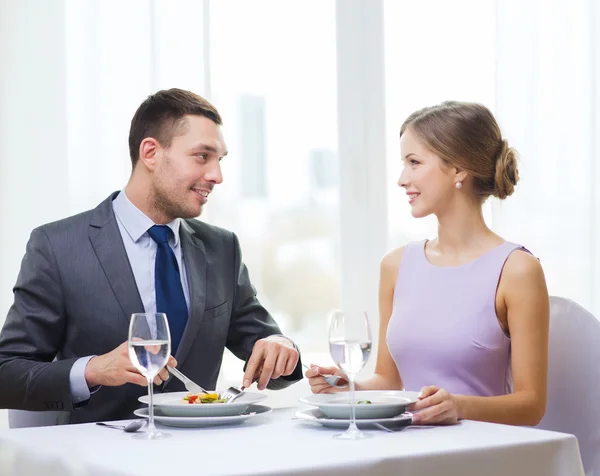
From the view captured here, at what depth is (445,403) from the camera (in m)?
1.60

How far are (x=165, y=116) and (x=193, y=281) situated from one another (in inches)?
18.3

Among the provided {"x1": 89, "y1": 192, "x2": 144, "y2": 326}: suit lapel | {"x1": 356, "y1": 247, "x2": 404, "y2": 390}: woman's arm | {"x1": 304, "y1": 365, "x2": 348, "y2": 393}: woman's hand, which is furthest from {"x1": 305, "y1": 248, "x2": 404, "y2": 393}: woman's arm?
{"x1": 89, "y1": 192, "x2": 144, "y2": 326}: suit lapel

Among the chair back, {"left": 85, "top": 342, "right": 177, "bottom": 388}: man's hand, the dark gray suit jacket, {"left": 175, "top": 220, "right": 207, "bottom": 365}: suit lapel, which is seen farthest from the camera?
{"left": 175, "top": 220, "right": 207, "bottom": 365}: suit lapel

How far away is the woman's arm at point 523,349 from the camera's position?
1.86 meters

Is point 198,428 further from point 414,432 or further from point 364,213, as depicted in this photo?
point 364,213

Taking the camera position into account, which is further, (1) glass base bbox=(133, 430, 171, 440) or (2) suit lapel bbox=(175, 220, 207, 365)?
(2) suit lapel bbox=(175, 220, 207, 365)

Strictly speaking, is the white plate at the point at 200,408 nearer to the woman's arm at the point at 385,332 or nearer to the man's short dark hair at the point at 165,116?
the woman's arm at the point at 385,332

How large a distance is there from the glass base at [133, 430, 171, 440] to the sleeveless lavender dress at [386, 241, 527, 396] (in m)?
0.86

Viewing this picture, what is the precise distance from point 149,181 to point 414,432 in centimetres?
112

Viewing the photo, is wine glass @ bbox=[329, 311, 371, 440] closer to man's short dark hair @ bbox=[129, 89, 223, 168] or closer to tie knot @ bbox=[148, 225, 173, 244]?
tie knot @ bbox=[148, 225, 173, 244]

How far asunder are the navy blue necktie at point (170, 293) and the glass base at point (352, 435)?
828mm

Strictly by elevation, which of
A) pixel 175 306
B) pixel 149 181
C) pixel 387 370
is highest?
pixel 149 181

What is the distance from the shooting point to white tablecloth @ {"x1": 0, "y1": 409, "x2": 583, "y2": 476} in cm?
126

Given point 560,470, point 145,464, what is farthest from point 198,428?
point 560,470
